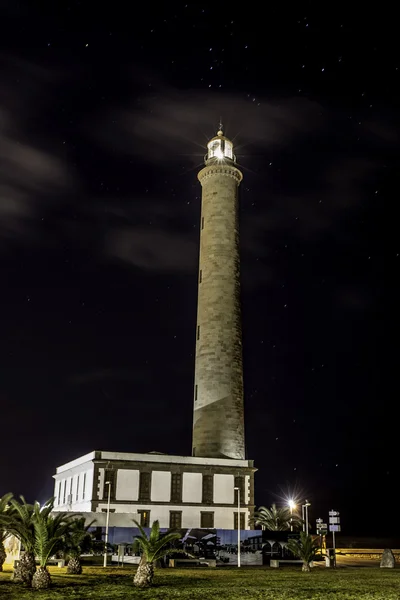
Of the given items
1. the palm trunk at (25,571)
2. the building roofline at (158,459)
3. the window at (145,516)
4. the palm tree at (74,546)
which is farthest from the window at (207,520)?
the palm trunk at (25,571)

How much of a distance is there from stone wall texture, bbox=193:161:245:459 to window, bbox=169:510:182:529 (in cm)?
506

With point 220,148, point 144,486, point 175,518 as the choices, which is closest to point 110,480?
point 144,486

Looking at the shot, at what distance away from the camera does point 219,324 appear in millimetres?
49844

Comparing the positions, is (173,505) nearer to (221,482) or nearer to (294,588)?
(221,482)

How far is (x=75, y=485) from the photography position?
47375 mm

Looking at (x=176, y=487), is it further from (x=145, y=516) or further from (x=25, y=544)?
(x=25, y=544)

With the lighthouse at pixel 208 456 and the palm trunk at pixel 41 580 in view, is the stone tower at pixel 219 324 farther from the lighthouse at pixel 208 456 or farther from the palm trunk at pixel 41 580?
the palm trunk at pixel 41 580

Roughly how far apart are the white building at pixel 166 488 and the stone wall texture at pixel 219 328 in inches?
78.3

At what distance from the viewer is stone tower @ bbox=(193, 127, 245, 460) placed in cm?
4816

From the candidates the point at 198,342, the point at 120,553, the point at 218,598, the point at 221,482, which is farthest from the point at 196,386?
the point at 218,598

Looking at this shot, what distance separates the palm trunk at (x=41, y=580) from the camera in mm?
21141

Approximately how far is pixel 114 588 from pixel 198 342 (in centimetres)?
3013

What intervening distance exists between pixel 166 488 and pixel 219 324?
A: 42.3ft

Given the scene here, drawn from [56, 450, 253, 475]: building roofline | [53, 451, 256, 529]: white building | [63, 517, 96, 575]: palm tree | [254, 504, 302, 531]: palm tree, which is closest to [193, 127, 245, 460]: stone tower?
[56, 450, 253, 475]: building roofline
